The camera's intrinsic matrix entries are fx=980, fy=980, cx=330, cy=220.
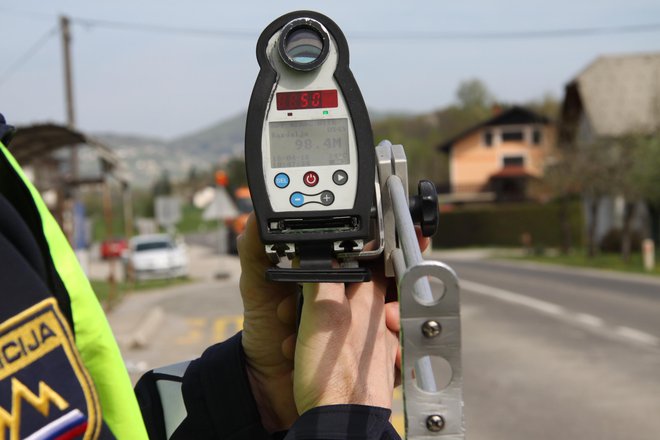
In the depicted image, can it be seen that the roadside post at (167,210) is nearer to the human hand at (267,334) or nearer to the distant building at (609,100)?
the distant building at (609,100)

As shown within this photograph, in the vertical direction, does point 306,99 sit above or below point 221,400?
above

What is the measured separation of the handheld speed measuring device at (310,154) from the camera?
1.13m

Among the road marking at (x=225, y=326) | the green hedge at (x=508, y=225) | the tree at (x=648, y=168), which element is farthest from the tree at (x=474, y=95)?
the road marking at (x=225, y=326)

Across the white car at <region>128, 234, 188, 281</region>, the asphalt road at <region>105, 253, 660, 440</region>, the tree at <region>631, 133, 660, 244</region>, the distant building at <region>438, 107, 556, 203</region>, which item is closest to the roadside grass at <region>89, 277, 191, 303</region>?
the asphalt road at <region>105, 253, 660, 440</region>

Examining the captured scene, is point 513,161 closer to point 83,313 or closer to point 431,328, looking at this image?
point 83,313

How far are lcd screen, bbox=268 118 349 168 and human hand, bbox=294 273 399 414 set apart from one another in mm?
152

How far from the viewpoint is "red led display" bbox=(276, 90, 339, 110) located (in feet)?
3.76

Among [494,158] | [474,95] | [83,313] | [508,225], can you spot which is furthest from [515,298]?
[474,95]

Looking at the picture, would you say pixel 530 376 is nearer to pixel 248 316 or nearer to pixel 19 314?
pixel 248 316

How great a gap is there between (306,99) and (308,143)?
0.17 ft

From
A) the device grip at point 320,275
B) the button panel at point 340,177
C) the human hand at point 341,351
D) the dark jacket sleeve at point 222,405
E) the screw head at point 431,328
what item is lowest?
the dark jacket sleeve at point 222,405

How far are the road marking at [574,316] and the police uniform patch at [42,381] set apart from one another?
8419mm

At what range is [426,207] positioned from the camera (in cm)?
120

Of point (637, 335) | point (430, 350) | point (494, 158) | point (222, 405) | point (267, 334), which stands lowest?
point (637, 335)
